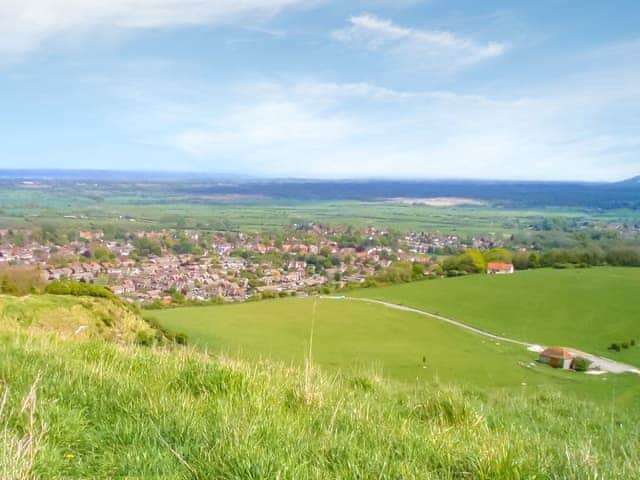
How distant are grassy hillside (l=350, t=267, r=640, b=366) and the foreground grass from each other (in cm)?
3643

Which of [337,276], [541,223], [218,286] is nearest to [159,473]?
[218,286]

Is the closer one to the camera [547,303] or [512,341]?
[512,341]

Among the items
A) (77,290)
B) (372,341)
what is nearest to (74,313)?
(77,290)

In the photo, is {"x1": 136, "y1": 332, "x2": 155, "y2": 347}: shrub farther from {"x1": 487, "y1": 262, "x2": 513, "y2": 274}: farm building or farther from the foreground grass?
{"x1": 487, "y1": 262, "x2": 513, "y2": 274}: farm building

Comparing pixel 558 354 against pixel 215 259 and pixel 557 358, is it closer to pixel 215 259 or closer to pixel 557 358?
pixel 557 358

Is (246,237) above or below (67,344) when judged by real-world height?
below

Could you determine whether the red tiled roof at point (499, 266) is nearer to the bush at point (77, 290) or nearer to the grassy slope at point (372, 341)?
the grassy slope at point (372, 341)

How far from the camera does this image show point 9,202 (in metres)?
92.8

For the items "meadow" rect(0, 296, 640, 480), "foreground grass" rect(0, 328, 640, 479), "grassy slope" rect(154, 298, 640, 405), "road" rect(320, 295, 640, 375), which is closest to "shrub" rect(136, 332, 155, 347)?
"meadow" rect(0, 296, 640, 480)

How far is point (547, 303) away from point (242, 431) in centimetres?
5292

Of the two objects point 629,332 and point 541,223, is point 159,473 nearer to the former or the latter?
point 629,332

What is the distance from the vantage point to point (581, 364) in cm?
3184

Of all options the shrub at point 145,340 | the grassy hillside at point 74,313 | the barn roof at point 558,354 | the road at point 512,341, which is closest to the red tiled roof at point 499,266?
the road at point 512,341

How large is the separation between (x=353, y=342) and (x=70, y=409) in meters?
33.7
